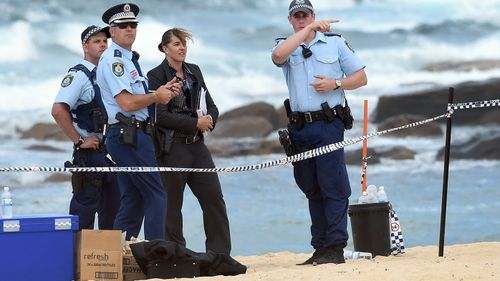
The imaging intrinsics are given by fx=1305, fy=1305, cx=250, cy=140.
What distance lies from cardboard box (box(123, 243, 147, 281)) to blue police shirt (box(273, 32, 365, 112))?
5.03ft

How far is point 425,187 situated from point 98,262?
1629 cm

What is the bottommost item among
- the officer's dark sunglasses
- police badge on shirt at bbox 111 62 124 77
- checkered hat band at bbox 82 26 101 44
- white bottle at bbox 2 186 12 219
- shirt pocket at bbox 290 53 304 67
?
white bottle at bbox 2 186 12 219

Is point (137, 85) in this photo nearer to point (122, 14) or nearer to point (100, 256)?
point (122, 14)

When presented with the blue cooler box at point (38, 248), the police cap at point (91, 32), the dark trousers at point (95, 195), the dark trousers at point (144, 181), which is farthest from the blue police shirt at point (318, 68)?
the blue cooler box at point (38, 248)

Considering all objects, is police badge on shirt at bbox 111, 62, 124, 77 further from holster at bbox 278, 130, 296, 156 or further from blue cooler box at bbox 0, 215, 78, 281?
holster at bbox 278, 130, 296, 156

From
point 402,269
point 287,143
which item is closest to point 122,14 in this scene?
point 287,143

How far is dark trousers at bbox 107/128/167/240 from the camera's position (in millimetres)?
8320

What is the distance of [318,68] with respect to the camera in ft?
28.6

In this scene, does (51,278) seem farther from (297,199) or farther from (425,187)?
(425,187)

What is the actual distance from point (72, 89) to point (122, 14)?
74cm

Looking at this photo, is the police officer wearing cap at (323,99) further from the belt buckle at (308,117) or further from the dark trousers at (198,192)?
the dark trousers at (198,192)

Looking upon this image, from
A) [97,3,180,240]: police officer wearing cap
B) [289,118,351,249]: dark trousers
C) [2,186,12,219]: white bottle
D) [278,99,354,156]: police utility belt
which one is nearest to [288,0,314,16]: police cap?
[278,99,354,156]: police utility belt

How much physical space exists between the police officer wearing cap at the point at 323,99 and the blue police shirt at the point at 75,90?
1292 mm

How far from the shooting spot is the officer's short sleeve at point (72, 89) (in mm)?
8797
